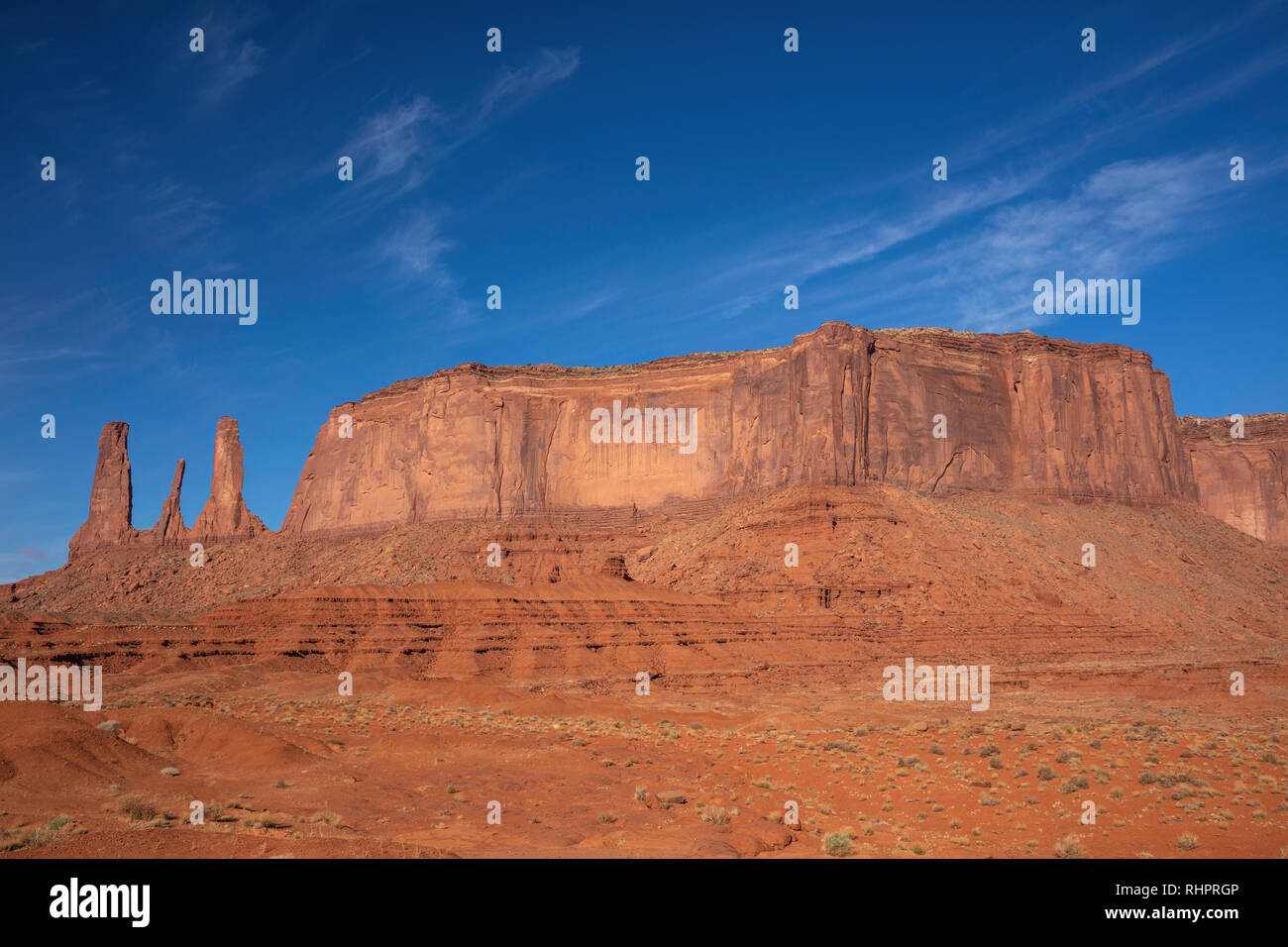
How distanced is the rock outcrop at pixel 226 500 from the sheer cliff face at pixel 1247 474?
11425 cm

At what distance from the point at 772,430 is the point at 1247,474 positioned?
65.0 m

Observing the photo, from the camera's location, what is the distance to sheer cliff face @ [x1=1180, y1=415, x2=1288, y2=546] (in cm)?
10344

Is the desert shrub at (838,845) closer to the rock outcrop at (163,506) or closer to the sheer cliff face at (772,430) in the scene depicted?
the sheer cliff face at (772,430)

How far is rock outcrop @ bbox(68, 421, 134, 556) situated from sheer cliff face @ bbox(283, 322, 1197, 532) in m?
18.5

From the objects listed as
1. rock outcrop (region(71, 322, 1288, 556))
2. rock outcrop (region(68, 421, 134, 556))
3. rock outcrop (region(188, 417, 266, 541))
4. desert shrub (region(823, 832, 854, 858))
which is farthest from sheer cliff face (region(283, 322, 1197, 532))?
desert shrub (region(823, 832, 854, 858))

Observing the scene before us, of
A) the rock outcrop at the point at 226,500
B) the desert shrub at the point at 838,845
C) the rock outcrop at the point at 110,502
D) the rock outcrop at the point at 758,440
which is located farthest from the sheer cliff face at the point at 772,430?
the desert shrub at the point at 838,845

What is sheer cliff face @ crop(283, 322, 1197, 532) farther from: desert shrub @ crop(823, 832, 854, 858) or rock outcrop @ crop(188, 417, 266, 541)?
desert shrub @ crop(823, 832, 854, 858)

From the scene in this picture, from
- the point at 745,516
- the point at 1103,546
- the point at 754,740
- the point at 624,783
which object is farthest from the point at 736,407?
the point at 624,783

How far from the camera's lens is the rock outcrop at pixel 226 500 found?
106000 millimetres

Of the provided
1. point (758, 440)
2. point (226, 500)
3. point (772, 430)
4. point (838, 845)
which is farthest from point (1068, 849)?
point (226, 500)

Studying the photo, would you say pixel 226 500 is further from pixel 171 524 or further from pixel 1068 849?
pixel 1068 849
